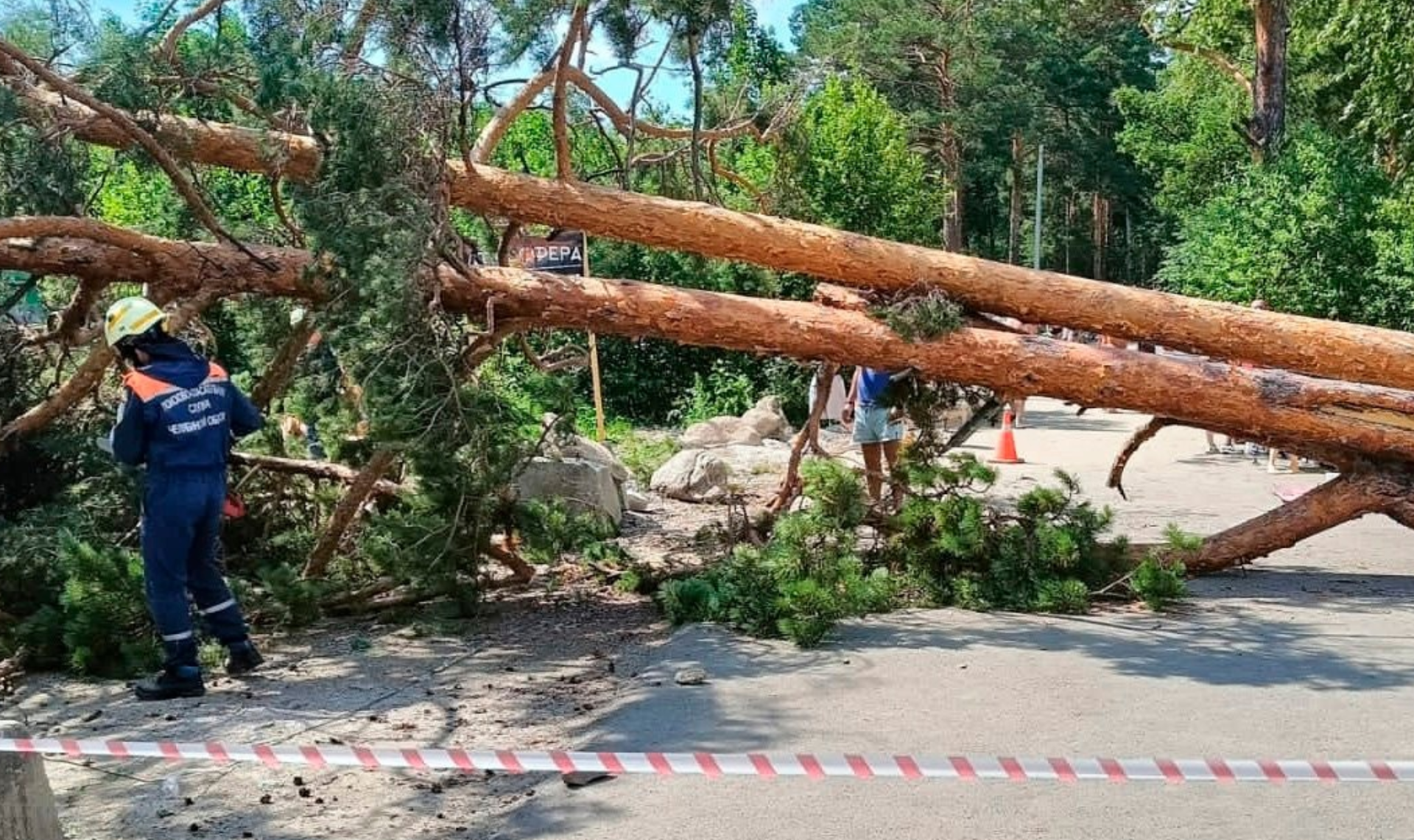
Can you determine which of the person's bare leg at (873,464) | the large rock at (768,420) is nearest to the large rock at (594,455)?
the person's bare leg at (873,464)

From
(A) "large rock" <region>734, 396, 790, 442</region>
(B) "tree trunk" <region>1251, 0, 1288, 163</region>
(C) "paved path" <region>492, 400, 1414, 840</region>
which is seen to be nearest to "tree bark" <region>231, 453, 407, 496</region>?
(C) "paved path" <region>492, 400, 1414, 840</region>

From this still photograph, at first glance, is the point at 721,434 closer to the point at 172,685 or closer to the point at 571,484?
the point at 571,484

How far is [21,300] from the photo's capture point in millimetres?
7223

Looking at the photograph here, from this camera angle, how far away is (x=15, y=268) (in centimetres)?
661

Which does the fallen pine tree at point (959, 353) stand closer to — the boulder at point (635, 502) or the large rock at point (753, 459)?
the boulder at point (635, 502)

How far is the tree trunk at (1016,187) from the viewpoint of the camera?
42.7 metres

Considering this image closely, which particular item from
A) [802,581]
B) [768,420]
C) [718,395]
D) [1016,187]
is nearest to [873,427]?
[802,581]

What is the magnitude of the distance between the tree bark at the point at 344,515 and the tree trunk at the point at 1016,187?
37.0m

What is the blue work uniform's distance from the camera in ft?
17.7

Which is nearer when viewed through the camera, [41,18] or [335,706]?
[335,706]

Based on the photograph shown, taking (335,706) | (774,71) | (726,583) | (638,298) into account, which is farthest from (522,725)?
(774,71)

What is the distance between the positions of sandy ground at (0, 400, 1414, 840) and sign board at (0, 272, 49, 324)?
2365 millimetres

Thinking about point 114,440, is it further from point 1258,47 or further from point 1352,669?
point 1258,47

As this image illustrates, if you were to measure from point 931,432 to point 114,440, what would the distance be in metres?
4.43
